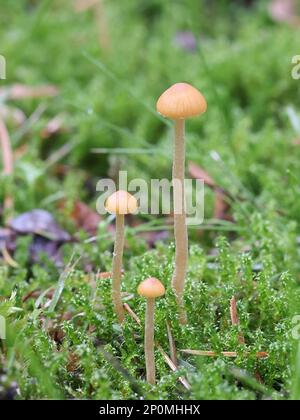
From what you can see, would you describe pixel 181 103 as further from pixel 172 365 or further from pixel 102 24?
pixel 102 24

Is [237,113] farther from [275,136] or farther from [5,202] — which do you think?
[5,202]

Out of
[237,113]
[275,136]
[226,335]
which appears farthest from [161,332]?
[237,113]

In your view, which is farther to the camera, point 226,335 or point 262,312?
point 262,312

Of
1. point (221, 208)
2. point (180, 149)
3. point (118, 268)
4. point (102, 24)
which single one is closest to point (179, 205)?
point (180, 149)

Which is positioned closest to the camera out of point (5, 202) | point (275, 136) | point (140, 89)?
point (5, 202)

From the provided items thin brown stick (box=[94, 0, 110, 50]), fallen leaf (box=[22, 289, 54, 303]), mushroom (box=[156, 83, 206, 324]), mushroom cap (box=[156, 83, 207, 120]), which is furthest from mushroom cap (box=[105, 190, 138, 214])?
thin brown stick (box=[94, 0, 110, 50])

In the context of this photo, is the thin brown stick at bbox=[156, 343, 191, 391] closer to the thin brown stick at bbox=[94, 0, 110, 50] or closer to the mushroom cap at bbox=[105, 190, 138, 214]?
the mushroom cap at bbox=[105, 190, 138, 214]

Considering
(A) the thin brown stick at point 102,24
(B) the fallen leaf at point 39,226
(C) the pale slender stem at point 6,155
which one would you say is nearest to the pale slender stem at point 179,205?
(B) the fallen leaf at point 39,226

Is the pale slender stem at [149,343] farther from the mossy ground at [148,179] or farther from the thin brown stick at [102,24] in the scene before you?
the thin brown stick at [102,24]
